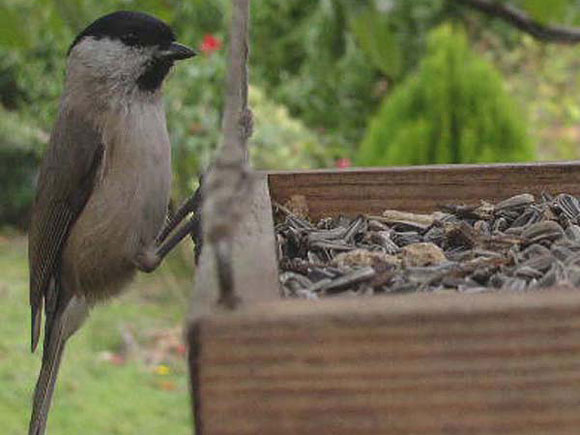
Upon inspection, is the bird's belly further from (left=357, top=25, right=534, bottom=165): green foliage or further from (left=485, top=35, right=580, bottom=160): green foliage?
(left=485, top=35, right=580, bottom=160): green foliage

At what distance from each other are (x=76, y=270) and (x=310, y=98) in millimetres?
5553

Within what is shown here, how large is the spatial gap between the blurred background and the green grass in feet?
0.03

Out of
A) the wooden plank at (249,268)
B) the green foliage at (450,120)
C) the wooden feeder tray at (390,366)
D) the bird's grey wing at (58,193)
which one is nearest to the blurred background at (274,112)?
the green foliage at (450,120)

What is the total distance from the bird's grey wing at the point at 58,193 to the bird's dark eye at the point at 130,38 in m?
0.22

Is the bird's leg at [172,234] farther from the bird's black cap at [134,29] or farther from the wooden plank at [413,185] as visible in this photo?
the bird's black cap at [134,29]

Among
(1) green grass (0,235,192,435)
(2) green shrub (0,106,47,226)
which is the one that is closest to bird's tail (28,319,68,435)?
(1) green grass (0,235,192,435)

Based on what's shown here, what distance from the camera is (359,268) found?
162 centimetres

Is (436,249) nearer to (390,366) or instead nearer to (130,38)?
(390,366)

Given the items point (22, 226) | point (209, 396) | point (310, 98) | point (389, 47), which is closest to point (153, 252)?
point (389, 47)

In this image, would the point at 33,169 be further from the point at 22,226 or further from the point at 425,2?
the point at 425,2

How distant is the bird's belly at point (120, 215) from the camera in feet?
7.94

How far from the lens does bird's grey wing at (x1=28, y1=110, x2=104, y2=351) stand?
2.44 m

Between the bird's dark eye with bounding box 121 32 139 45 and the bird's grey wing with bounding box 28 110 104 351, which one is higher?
the bird's dark eye with bounding box 121 32 139 45

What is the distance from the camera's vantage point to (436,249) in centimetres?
175
